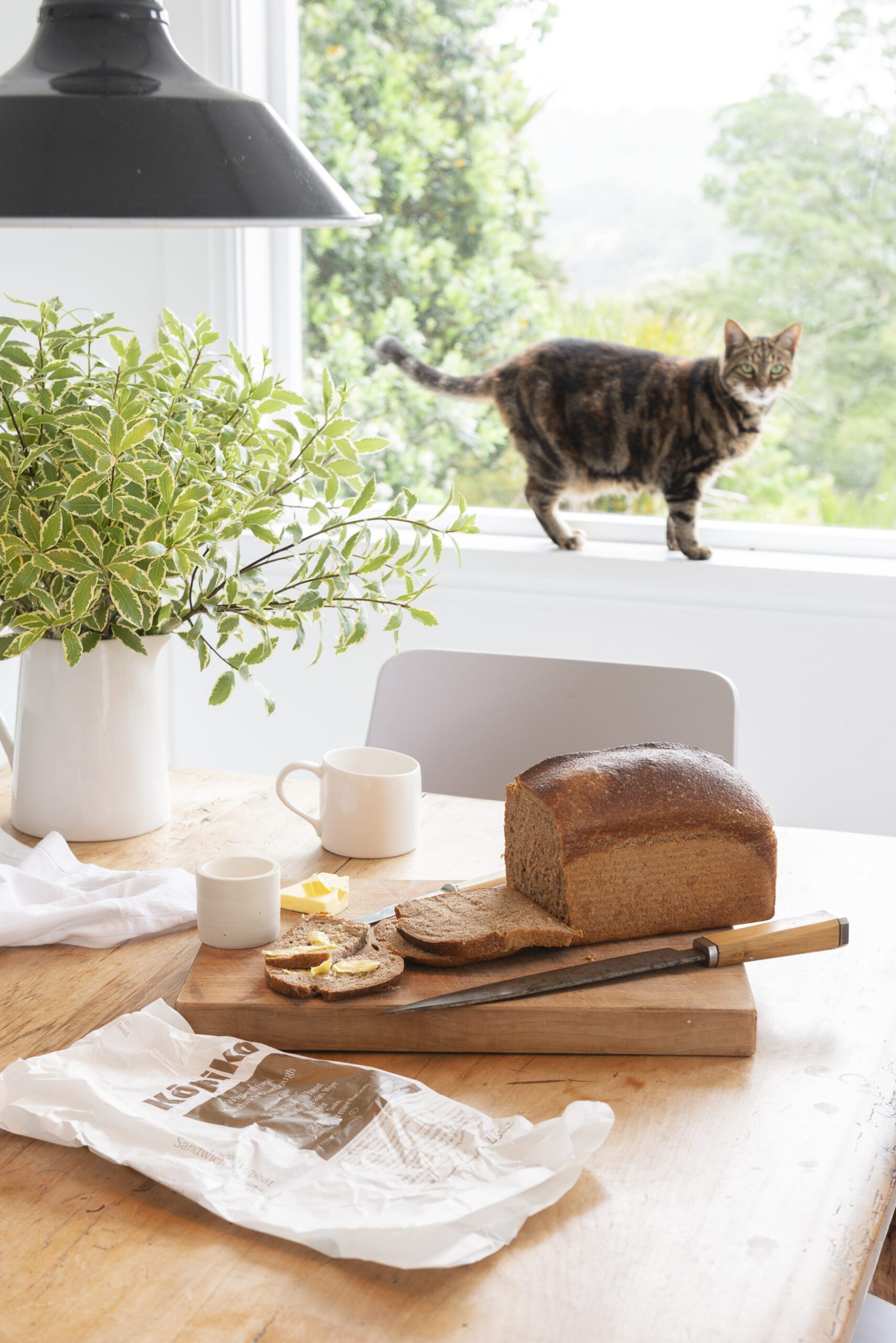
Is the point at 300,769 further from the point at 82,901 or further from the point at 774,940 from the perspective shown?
the point at 774,940

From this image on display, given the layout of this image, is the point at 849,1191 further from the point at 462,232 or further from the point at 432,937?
the point at 462,232

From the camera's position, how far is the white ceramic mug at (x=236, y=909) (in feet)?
3.31

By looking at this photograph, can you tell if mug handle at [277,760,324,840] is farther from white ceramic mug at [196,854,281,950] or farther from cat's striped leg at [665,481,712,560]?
cat's striped leg at [665,481,712,560]

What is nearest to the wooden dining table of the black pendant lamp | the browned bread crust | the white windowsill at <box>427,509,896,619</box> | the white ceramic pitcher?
the browned bread crust

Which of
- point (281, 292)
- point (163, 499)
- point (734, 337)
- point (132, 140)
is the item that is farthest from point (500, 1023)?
point (281, 292)

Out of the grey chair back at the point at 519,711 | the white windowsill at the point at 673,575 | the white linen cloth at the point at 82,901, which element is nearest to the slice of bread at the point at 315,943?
the white linen cloth at the point at 82,901

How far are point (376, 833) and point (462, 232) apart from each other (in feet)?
6.03

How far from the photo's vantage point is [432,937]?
971 millimetres

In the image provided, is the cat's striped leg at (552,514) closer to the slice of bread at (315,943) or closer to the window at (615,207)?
the window at (615,207)

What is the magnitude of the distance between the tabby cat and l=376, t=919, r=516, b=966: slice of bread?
161 cm

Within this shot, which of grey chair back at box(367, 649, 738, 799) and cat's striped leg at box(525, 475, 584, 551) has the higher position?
cat's striped leg at box(525, 475, 584, 551)

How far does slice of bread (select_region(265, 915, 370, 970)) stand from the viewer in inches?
37.5

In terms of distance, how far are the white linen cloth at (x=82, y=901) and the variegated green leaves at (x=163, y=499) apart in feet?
0.64

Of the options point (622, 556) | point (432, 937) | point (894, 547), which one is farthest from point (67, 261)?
point (432, 937)
